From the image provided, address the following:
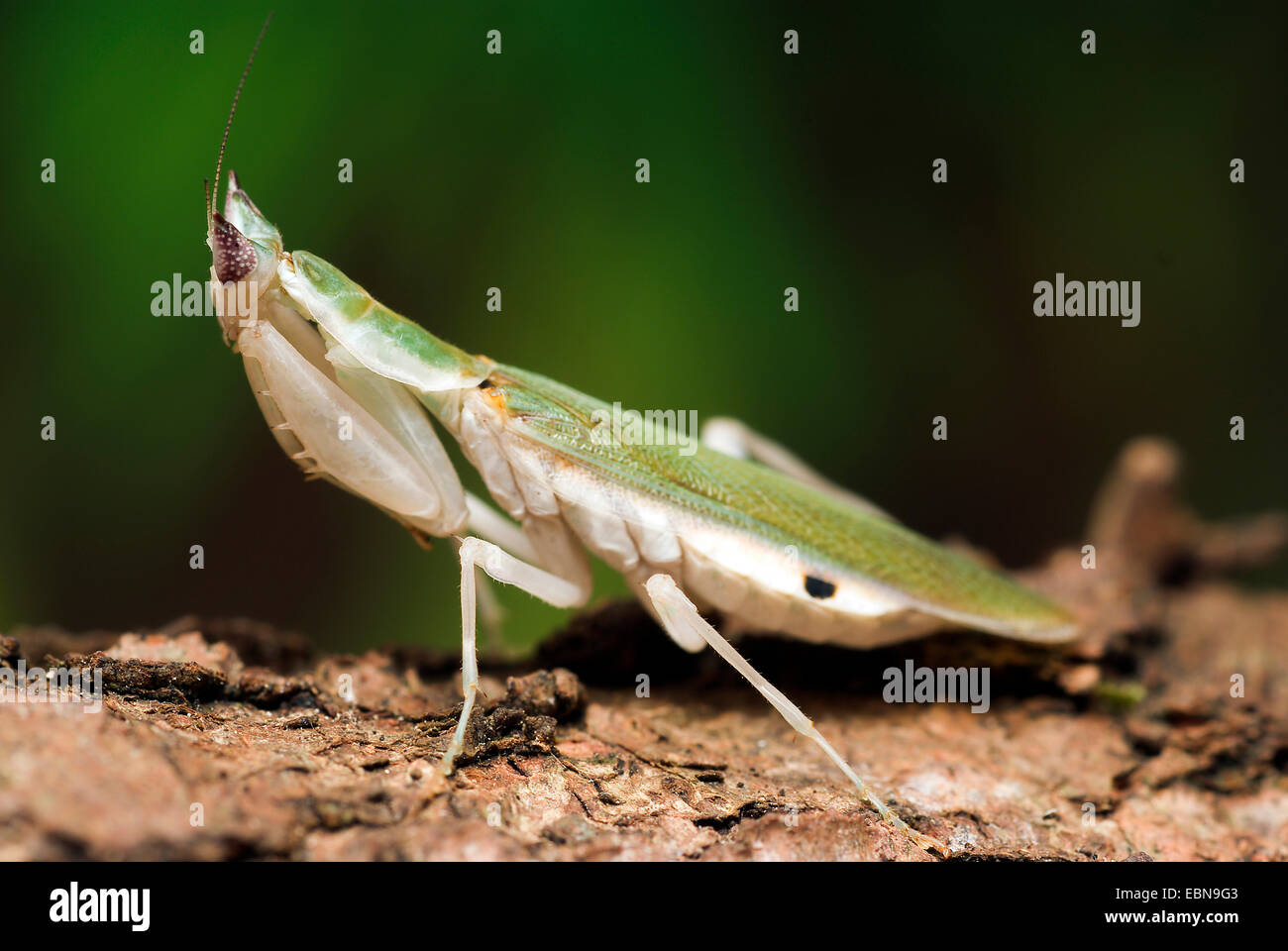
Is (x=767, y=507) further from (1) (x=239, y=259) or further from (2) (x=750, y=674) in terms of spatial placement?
(1) (x=239, y=259)

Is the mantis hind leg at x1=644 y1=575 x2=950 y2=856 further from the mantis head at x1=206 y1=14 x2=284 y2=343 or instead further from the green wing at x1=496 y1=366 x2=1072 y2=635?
the mantis head at x1=206 y1=14 x2=284 y2=343

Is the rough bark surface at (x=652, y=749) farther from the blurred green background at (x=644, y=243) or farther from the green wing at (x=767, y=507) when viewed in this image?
the blurred green background at (x=644, y=243)

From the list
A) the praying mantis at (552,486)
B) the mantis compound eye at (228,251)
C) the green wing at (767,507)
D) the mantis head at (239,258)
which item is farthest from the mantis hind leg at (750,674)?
the mantis compound eye at (228,251)

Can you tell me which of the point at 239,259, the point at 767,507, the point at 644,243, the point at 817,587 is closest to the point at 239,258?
the point at 239,259

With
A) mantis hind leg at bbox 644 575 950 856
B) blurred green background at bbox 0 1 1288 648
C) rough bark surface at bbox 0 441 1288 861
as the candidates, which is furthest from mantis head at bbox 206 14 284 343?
mantis hind leg at bbox 644 575 950 856

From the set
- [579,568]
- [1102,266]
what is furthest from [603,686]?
[1102,266]

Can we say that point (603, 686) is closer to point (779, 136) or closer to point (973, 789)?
point (973, 789)
